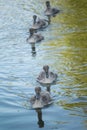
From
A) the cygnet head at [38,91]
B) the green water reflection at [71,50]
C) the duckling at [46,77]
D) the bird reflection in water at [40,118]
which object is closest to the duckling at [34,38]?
the green water reflection at [71,50]

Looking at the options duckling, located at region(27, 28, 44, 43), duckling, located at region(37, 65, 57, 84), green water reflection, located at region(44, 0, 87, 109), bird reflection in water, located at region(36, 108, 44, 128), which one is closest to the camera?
bird reflection in water, located at region(36, 108, 44, 128)

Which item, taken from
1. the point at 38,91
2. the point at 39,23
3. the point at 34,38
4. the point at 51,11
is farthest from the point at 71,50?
the point at 51,11

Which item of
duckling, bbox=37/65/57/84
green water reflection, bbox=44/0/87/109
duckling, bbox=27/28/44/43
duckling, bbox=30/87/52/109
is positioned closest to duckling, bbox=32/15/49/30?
green water reflection, bbox=44/0/87/109

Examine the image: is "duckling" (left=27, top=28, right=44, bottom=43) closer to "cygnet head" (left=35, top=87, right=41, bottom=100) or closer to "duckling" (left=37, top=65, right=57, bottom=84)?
"duckling" (left=37, top=65, right=57, bottom=84)

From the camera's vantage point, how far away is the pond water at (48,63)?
73.9 ft

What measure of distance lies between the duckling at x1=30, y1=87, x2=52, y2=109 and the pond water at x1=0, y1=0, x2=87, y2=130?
0.32 meters

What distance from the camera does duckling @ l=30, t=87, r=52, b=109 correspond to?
78.4 ft

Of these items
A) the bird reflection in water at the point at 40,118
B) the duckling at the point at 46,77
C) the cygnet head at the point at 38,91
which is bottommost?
the duckling at the point at 46,77

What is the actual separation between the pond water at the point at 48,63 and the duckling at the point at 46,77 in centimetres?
39

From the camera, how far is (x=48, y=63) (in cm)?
3089

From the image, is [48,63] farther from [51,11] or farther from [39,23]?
[51,11]

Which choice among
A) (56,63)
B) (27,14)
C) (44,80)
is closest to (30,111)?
(44,80)

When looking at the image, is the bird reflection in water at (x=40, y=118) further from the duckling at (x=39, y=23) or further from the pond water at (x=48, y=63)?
the duckling at (x=39, y=23)

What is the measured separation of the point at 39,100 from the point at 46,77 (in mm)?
3985
